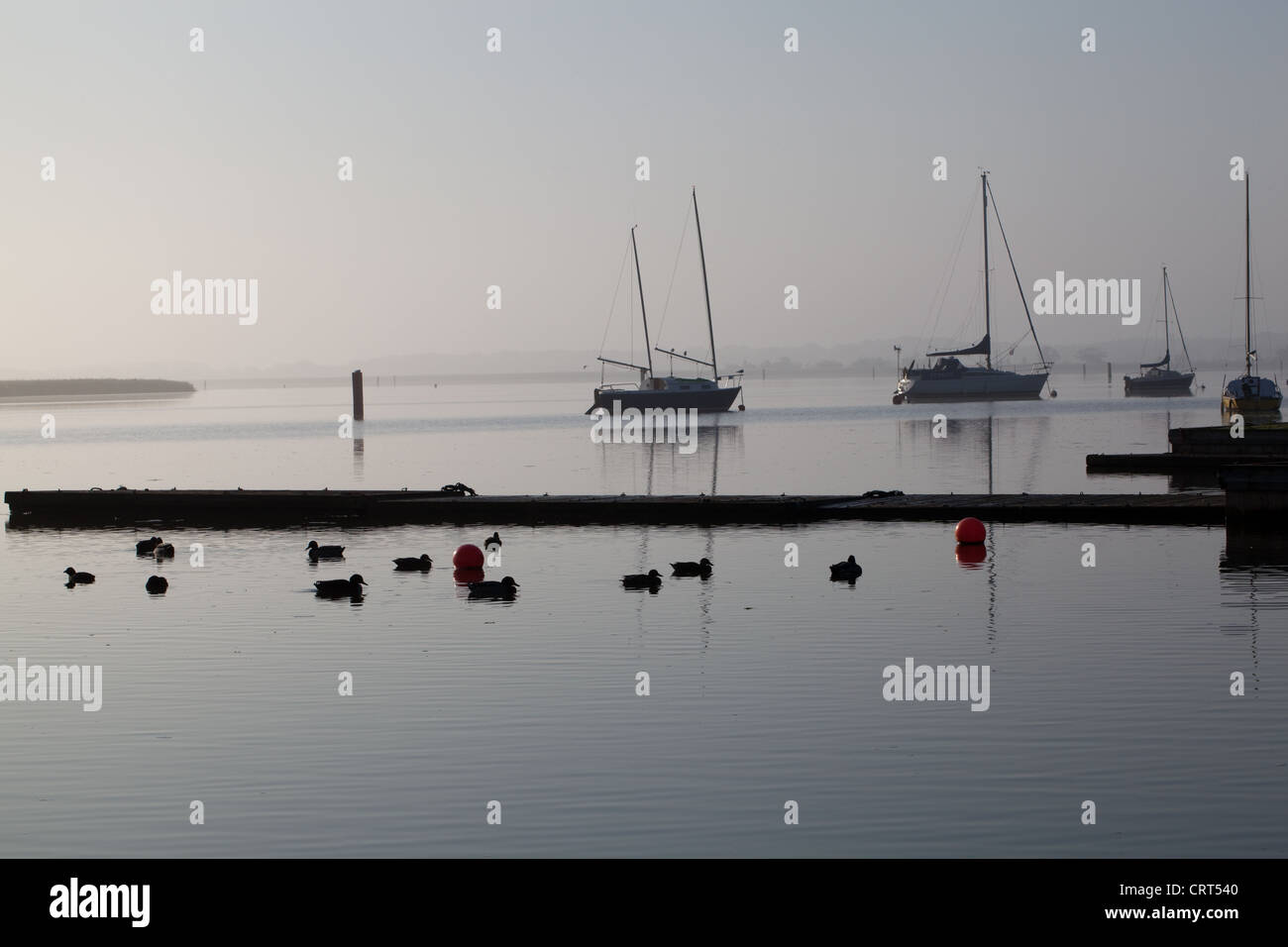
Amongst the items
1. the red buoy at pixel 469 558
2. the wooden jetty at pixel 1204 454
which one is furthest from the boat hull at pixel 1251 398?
the red buoy at pixel 469 558

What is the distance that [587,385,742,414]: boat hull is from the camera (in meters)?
153

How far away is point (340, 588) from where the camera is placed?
1069 inches

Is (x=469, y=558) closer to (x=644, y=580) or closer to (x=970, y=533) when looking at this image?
(x=644, y=580)

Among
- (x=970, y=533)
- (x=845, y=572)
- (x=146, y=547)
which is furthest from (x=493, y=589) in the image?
(x=146, y=547)

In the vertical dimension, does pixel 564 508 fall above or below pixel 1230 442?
below

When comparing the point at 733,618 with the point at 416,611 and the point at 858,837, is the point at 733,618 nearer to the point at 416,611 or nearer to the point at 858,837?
the point at 416,611

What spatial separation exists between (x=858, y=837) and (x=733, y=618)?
11.5m

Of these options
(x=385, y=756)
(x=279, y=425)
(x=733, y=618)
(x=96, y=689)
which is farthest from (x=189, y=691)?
(x=279, y=425)

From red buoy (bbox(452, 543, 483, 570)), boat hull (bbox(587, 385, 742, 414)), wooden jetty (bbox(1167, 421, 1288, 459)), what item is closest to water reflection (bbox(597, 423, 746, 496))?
wooden jetty (bbox(1167, 421, 1288, 459))

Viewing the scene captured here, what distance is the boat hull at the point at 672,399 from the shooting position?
501 ft

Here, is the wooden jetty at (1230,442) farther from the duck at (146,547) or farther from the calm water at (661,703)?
the duck at (146,547)

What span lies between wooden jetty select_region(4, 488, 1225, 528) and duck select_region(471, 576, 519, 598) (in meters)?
12.2

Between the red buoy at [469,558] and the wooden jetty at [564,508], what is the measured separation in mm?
9685

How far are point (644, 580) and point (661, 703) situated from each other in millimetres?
9250
